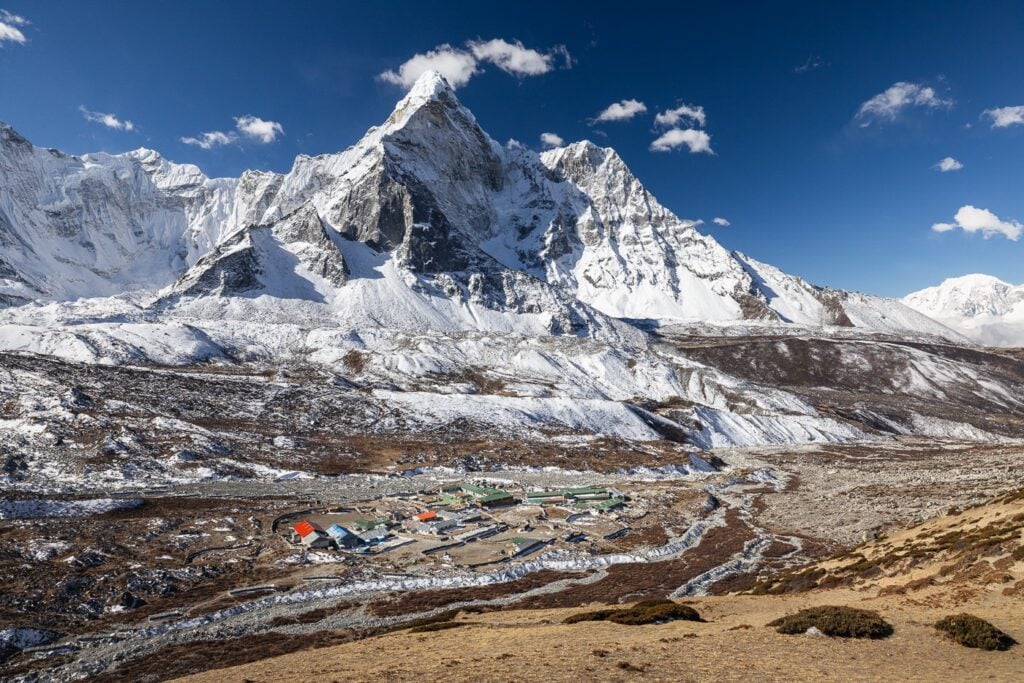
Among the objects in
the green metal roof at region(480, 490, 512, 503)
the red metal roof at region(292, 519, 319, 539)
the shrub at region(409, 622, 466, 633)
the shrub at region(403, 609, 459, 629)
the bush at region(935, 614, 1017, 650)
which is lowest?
the shrub at region(403, 609, 459, 629)

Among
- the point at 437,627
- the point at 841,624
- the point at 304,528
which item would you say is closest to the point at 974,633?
the point at 841,624

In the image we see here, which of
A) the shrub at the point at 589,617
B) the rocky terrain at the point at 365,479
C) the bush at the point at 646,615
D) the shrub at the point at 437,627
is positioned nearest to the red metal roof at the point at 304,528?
the rocky terrain at the point at 365,479

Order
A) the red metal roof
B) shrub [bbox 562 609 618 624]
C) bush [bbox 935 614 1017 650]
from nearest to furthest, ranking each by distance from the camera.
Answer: bush [bbox 935 614 1017 650], shrub [bbox 562 609 618 624], the red metal roof

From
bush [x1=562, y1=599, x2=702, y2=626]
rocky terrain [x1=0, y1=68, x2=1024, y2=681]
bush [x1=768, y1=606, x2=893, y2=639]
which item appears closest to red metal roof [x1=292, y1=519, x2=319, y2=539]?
rocky terrain [x1=0, y1=68, x2=1024, y2=681]

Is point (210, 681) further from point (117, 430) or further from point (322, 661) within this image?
point (117, 430)

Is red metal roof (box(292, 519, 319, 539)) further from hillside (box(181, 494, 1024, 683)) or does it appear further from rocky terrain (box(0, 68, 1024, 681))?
hillside (box(181, 494, 1024, 683))

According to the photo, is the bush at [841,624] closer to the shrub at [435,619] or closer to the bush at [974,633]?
the bush at [974,633]

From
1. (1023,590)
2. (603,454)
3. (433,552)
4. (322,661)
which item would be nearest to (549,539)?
(433,552)
